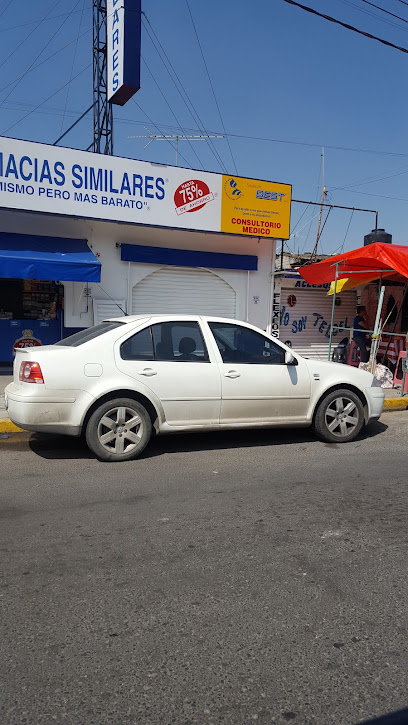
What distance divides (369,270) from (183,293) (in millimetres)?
4232

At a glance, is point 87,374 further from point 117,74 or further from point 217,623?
point 117,74

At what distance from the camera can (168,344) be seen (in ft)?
19.2

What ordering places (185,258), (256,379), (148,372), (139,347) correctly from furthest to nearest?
(185,258)
(256,379)
(139,347)
(148,372)

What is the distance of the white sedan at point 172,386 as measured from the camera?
537 cm

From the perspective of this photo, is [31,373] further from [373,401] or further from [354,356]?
[354,356]

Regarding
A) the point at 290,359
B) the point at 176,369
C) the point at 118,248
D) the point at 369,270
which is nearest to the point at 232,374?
the point at 176,369

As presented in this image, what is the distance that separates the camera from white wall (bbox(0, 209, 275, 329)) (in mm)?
10688

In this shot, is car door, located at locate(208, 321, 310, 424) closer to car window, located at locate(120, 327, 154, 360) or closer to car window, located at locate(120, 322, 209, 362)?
car window, located at locate(120, 322, 209, 362)

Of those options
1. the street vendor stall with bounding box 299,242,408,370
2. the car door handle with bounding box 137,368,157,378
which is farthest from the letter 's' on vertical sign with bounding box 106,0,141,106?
the car door handle with bounding box 137,368,157,378

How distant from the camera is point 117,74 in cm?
1129

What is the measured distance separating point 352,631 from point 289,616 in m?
0.32

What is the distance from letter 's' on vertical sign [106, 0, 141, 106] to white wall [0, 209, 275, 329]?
9.60 feet

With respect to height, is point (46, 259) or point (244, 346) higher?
point (46, 259)

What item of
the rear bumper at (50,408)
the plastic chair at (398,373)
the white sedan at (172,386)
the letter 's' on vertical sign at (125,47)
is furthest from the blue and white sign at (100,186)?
the rear bumper at (50,408)
